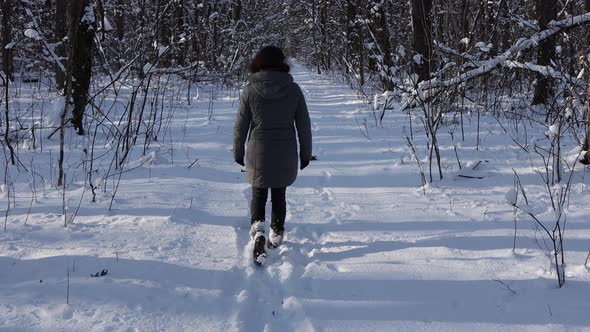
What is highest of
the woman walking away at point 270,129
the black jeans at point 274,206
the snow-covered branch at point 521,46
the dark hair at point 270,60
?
the snow-covered branch at point 521,46

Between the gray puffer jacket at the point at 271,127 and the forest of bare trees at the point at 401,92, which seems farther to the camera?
the forest of bare trees at the point at 401,92

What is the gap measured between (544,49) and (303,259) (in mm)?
7885

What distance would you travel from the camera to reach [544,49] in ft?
28.0

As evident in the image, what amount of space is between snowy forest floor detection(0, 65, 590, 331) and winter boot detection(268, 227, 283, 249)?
8 centimetres

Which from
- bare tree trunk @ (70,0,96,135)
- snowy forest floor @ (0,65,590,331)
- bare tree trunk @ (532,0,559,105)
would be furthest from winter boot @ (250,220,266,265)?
bare tree trunk @ (532,0,559,105)

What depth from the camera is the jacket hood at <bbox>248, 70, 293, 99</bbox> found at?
124 inches

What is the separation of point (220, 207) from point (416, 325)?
2467 mm

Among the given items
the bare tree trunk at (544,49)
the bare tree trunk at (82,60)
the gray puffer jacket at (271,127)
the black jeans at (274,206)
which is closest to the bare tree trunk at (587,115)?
the gray puffer jacket at (271,127)

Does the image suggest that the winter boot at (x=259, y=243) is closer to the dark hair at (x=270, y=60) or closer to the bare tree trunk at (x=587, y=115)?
the dark hair at (x=270, y=60)

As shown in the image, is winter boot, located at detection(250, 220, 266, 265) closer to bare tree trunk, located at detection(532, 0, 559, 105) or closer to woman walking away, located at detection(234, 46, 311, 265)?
woman walking away, located at detection(234, 46, 311, 265)

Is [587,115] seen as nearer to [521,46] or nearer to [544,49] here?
[521,46]

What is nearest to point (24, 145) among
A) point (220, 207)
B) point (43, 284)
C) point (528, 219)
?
point (220, 207)

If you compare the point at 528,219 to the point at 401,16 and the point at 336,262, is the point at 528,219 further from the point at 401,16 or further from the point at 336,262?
the point at 401,16

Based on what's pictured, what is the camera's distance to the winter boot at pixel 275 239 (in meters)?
3.41
